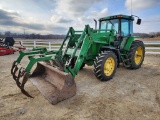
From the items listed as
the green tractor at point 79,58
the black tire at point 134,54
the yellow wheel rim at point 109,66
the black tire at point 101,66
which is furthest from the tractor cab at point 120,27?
the black tire at point 101,66

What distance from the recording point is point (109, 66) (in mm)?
5285

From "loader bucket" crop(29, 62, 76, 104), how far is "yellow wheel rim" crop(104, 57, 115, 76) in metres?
1.62

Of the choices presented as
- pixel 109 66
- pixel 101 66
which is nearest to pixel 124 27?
pixel 109 66

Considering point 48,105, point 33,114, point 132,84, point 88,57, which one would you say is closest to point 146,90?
point 132,84

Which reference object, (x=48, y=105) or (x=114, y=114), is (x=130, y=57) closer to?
(x=114, y=114)

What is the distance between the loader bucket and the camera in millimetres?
3734

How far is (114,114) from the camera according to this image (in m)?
3.23

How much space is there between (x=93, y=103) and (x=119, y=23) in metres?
3.83

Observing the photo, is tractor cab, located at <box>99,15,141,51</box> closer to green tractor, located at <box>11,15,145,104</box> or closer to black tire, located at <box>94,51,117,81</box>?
green tractor, located at <box>11,15,145,104</box>

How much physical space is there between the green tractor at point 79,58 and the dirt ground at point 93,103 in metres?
0.24

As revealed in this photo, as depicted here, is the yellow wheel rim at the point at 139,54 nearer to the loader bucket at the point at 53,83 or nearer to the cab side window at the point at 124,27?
the cab side window at the point at 124,27

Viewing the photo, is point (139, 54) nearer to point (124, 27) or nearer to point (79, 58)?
point (124, 27)

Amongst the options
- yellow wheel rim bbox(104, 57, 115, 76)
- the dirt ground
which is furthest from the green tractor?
the dirt ground

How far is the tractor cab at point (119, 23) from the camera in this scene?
20.9 ft
